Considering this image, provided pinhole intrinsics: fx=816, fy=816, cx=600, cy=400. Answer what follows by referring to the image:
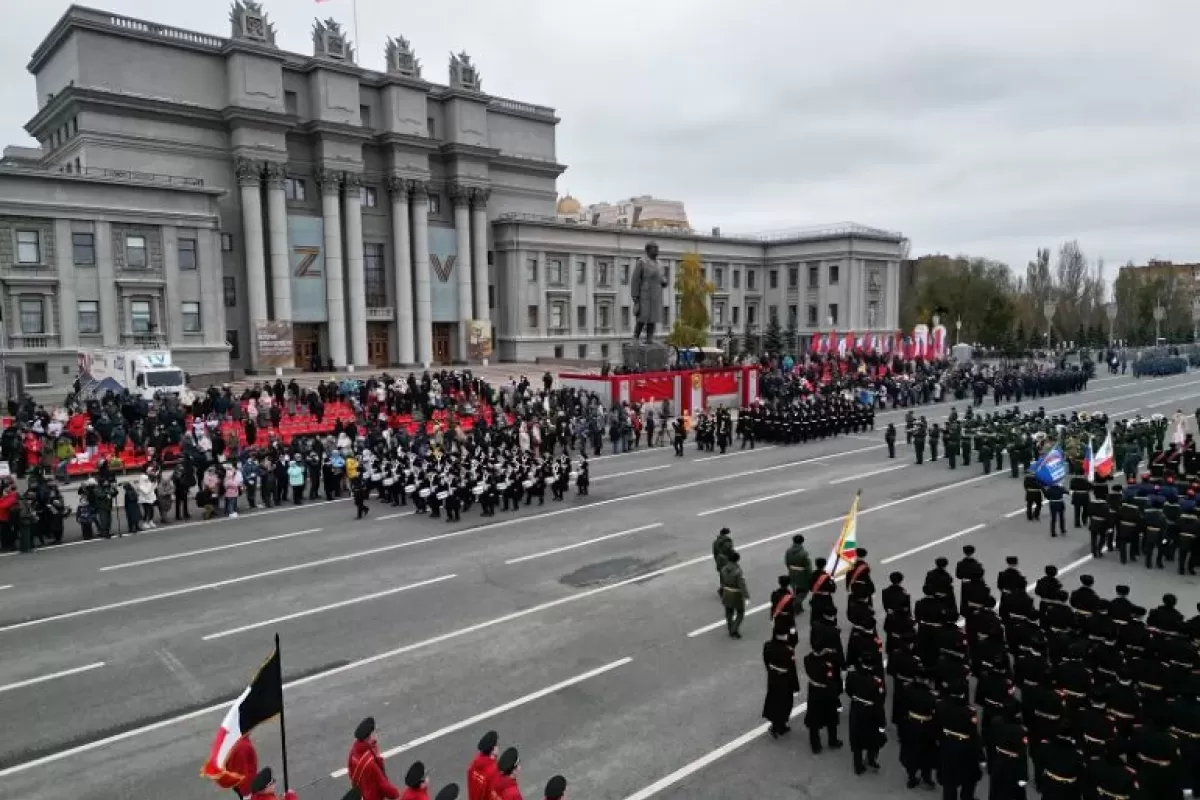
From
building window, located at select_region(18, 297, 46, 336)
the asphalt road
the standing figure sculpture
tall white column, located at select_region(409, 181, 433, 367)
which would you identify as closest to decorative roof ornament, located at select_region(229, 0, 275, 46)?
tall white column, located at select_region(409, 181, 433, 367)

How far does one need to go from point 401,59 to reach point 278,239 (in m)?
16.1

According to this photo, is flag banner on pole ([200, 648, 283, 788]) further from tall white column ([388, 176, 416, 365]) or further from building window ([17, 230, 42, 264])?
tall white column ([388, 176, 416, 365])

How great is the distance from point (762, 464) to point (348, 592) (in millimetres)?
17032

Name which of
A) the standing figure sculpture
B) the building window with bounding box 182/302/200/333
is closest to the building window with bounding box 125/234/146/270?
the building window with bounding box 182/302/200/333

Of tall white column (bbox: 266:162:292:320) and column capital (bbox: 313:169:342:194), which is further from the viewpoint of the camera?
column capital (bbox: 313:169:342:194)

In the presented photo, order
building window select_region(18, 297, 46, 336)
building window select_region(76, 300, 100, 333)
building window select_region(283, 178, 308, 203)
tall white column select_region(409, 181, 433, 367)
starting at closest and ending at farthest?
1. building window select_region(18, 297, 46, 336)
2. building window select_region(76, 300, 100, 333)
3. building window select_region(283, 178, 308, 203)
4. tall white column select_region(409, 181, 433, 367)

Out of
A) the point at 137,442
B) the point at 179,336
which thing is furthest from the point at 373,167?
the point at 137,442

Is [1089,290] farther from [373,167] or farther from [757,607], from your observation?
[757,607]

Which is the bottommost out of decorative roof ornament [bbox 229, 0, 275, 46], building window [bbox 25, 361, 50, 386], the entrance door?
building window [bbox 25, 361, 50, 386]

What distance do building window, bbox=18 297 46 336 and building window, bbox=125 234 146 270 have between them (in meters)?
4.20

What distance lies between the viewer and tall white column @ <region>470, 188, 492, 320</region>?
56.7m

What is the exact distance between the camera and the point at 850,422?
35.8 meters

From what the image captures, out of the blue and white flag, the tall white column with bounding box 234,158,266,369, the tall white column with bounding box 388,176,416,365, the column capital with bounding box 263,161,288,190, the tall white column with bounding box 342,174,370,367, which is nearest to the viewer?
the blue and white flag

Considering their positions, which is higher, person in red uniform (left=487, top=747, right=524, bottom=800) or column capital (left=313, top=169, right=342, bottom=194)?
column capital (left=313, top=169, right=342, bottom=194)
